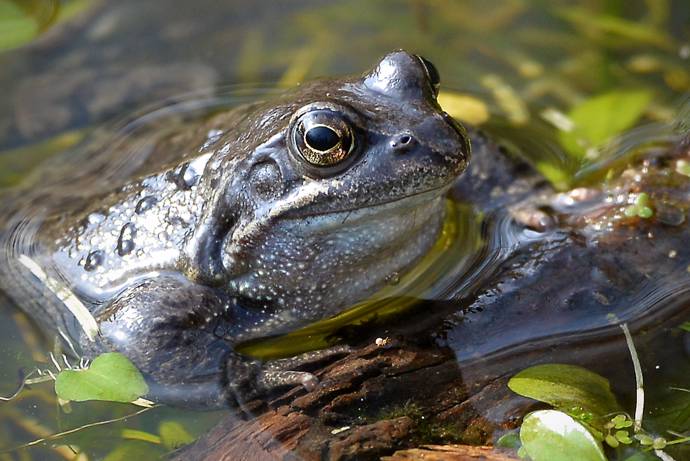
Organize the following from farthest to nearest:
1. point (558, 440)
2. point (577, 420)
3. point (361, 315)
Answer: point (361, 315), point (577, 420), point (558, 440)

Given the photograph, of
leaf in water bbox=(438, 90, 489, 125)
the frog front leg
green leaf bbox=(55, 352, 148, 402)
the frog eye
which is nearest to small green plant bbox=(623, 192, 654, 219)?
the frog eye

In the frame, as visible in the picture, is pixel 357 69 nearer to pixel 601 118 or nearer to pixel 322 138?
pixel 601 118

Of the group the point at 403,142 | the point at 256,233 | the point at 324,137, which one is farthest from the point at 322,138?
the point at 256,233

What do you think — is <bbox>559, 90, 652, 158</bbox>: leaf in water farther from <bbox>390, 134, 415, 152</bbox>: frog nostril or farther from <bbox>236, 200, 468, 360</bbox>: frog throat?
<bbox>390, 134, 415, 152</bbox>: frog nostril

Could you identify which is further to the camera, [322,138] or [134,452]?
[134,452]

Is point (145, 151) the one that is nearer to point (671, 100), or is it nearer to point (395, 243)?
point (395, 243)

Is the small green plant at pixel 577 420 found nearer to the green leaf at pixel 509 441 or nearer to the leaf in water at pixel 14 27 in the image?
the green leaf at pixel 509 441
